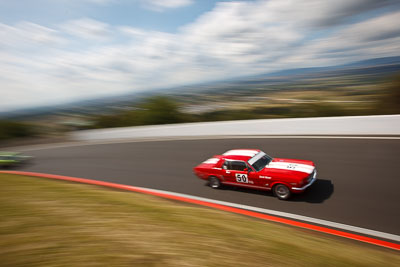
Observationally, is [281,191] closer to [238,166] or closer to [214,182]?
[238,166]

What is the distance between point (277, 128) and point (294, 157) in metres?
3.96

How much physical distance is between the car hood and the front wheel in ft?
0.99

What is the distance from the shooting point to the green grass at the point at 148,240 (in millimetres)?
3125

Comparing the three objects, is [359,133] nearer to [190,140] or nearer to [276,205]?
[276,205]

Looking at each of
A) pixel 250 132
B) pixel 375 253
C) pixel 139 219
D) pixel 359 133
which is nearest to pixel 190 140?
pixel 250 132

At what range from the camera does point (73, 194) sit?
19.6ft

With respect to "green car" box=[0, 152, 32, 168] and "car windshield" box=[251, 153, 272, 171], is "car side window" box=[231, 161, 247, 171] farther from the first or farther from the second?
"green car" box=[0, 152, 32, 168]

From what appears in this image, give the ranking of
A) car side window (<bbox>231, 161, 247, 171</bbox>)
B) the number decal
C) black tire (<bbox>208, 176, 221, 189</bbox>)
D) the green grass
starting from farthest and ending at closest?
black tire (<bbox>208, 176, 221, 189</bbox>)
car side window (<bbox>231, 161, 247, 171</bbox>)
the number decal
the green grass

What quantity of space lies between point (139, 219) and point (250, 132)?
10.6 metres

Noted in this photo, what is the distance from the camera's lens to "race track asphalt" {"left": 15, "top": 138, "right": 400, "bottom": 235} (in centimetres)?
565

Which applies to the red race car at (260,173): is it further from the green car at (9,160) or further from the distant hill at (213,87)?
the distant hill at (213,87)

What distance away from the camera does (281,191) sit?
250 inches

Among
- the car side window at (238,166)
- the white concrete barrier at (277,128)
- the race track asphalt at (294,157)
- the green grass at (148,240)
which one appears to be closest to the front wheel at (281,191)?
the race track asphalt at (294,157)

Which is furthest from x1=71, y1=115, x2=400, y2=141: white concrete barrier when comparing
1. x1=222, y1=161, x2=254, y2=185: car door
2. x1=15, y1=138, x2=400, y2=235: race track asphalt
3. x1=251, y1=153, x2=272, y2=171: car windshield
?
x1=222, y1=161, x2=254, y2=185: car door
